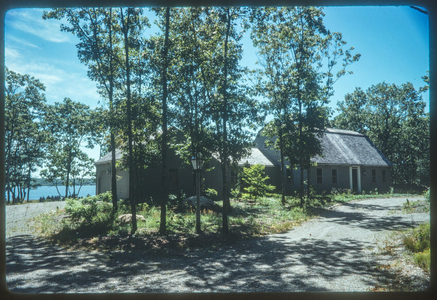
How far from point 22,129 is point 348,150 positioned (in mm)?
30758

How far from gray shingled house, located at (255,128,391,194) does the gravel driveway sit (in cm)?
1454

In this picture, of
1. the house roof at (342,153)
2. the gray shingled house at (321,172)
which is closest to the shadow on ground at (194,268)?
the gray shingled house at (321,172)

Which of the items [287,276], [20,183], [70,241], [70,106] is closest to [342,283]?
[287,276]

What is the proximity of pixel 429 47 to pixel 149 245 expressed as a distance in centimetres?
797

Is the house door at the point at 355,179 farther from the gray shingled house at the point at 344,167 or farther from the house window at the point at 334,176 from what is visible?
the house window at the point at 334,176

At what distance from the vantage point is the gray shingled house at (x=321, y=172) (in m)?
19.3

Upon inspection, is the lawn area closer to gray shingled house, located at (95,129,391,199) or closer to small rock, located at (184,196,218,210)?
small rock, located at (184,196,218,210)

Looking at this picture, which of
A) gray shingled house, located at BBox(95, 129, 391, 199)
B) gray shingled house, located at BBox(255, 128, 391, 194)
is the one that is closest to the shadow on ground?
gray shingled house, located at BBox(95, 129, 391, 199)

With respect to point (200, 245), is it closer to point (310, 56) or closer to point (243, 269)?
point (243, 269)

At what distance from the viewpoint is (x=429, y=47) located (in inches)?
86.9

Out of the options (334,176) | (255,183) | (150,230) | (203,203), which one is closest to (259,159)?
(255,183)

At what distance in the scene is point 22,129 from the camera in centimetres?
2594

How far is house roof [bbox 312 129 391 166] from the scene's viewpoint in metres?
24.2

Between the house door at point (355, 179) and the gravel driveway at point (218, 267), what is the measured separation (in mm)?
16601
